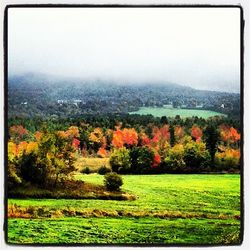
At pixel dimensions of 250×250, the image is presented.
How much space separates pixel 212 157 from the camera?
302cm

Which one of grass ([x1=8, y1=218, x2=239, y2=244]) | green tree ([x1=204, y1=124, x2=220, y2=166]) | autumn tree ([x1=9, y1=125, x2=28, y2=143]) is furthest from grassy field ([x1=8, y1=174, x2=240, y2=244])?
autumn tree ([x1=9, y1=125, x2=28, y2=143])

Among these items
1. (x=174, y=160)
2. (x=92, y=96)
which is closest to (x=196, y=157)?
(x=174, y=160)

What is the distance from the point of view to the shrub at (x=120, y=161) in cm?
300

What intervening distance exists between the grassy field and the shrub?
0.03m

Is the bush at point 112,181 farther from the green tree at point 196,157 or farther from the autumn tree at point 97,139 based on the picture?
the green tree at point 196,157

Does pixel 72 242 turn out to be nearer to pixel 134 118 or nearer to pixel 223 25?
pixel 134 118

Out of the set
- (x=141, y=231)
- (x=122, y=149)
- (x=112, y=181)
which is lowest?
(x=141, y=231)

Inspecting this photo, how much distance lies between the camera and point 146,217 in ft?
9.78

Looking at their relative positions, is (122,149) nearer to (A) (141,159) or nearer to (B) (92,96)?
(A) (141,159)

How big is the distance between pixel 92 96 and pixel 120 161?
24 cm

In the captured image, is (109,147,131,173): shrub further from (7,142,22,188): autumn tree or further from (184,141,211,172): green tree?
(7,142,22,188): autumn tree

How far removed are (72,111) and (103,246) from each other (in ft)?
1.52

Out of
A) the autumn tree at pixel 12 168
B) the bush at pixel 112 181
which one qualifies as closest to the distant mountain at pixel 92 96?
the autumn tree at pixel 12 168

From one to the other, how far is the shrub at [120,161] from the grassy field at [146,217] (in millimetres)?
33
